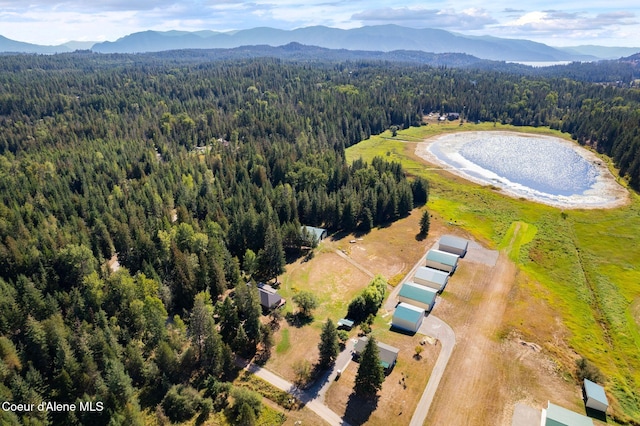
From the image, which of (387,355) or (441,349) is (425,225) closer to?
(441,349)

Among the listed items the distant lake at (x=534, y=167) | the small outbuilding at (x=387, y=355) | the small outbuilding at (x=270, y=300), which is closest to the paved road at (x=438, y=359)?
the small outbuilding at (x=387, y=355)

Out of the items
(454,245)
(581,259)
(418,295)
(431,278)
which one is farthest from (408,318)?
(581,259)

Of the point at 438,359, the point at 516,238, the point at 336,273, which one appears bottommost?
the point at 336,273

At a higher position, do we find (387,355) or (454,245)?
(454,245)

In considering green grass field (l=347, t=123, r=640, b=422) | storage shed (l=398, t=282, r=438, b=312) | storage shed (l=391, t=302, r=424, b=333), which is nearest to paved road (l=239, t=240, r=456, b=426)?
storage shed (l=391, t=302, r=424, b=333)

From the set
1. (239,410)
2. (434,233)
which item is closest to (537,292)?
(434,233)

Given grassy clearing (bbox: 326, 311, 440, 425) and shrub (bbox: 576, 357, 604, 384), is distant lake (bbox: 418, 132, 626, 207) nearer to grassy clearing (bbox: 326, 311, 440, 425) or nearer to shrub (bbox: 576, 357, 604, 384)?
shrub (bbox: 576, 357, 604, 384)
